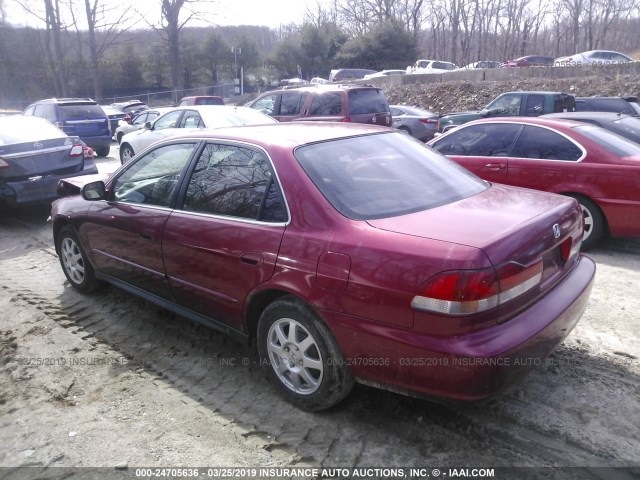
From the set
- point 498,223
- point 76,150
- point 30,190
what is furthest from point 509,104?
point 498,223

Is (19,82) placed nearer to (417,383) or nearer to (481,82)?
(481,82)

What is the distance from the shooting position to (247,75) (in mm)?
48156

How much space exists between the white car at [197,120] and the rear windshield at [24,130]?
58.9 inches

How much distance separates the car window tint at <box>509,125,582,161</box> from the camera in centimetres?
609

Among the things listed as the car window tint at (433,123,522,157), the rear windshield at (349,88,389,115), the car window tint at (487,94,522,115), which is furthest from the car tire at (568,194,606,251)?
the car window tint at (487,94,522,115)

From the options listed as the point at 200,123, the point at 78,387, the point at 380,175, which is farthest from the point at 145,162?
the point at 200,123

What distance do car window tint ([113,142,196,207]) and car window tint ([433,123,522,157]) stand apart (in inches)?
165

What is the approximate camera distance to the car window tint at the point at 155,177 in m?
3.99

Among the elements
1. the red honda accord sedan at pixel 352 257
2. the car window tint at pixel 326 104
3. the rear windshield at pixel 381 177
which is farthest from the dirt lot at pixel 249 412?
the car window tint at pixel 326 104

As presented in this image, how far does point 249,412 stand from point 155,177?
2012 millimetres

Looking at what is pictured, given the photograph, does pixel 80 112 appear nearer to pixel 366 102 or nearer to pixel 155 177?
pixel 366 102

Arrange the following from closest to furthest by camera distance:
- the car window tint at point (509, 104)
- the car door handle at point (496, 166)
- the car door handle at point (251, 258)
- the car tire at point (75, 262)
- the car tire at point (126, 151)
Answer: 1. the car door handle at point (251, 258)
2. the car tire at point (75, 262)
3. the car door handle at point (496, 166)
4. the car tire at point (126, 151)
5. the car window tint at point (509, 104)

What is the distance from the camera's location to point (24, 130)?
8500mm

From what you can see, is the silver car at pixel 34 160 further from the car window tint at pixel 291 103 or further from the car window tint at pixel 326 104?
the car window tint at pixel 326 104
